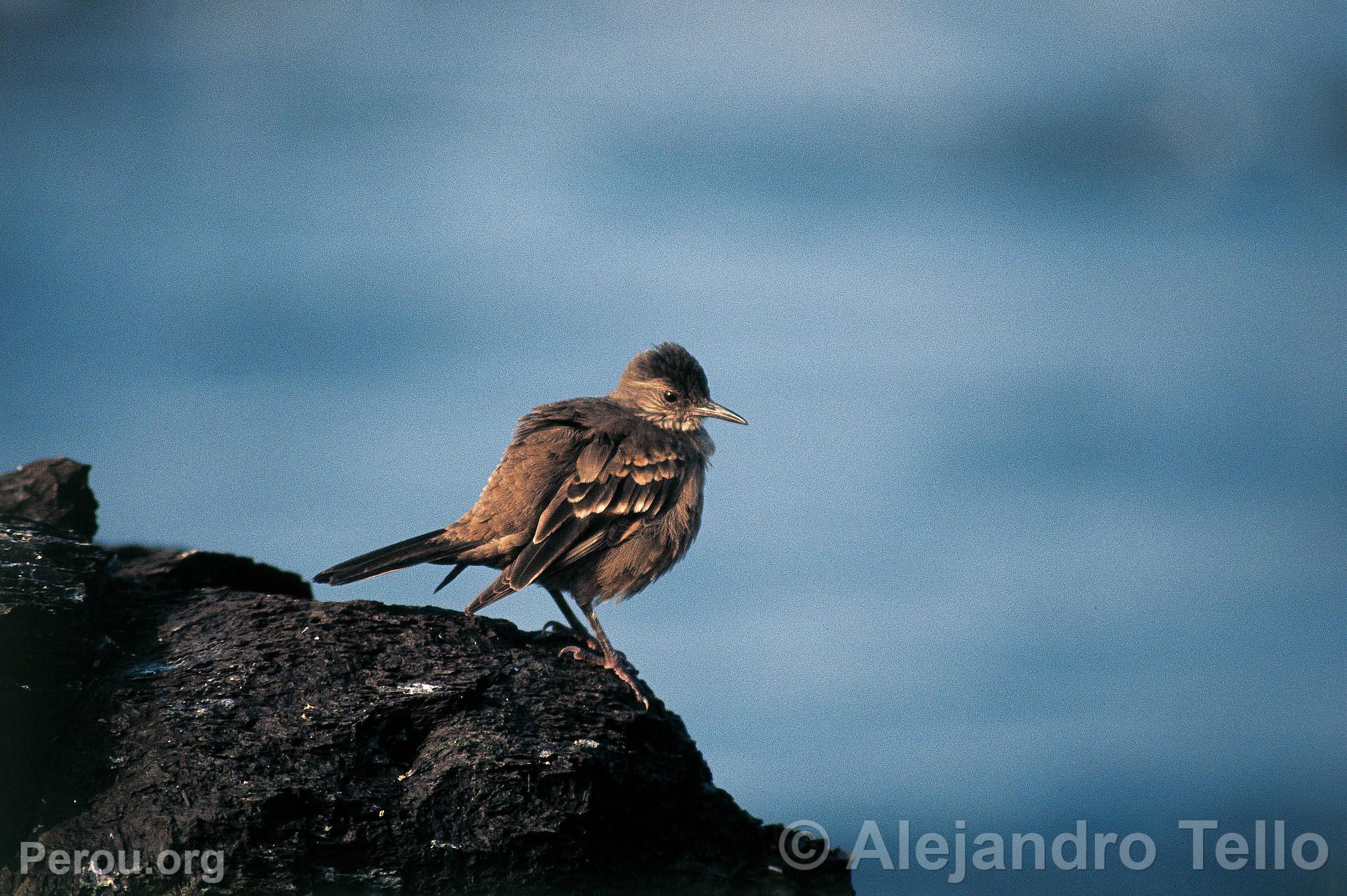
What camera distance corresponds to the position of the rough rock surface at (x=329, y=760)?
17.8 ft

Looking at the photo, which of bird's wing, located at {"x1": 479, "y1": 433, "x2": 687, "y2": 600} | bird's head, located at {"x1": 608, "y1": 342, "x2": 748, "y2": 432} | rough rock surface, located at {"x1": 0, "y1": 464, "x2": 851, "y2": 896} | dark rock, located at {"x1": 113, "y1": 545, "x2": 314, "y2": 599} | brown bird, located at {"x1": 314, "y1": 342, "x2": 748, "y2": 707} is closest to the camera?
rough rock surface, located at {"x1": 0, "y1": 464, "x2": 851, "y2": 896}

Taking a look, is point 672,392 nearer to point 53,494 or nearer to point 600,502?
point 600,502

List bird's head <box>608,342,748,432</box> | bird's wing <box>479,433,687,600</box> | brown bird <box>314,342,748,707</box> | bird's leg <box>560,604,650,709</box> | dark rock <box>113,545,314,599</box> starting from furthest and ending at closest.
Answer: bird's head <box>608,342,748,432</box>
dark rock <box>113,545,314,599</box>
bird's wing <box>479,433,687,600</box>
brown bird <box>314,342,748,707</box>
bird's leg <box>560,604,650,709</box>

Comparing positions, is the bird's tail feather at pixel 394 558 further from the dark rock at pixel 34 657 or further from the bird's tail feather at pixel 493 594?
the dark rock at pixel 34 657

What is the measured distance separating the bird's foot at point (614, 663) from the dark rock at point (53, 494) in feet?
12.4

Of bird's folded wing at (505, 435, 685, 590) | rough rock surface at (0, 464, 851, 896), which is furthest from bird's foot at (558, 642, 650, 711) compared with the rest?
bird's folded wing at (505, 435, 685, 590)

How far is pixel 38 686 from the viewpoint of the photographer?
568 cm

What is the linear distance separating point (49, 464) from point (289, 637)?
3.09m

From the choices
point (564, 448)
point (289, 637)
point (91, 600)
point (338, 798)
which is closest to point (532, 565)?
point (564, 448)

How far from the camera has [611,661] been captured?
23.3ft

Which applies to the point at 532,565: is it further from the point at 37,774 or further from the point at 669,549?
the point at 37,774

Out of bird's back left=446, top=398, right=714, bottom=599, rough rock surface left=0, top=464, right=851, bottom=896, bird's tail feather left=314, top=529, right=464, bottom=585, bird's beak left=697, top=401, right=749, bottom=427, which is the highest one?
bird's beak left=697, top=401, right=749, bottom=427

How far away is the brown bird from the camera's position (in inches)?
288

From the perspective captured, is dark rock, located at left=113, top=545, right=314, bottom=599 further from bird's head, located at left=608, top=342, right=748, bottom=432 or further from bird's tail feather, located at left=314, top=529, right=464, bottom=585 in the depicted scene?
bird's head, located at left=608, top=342, right=748, bottom=432
